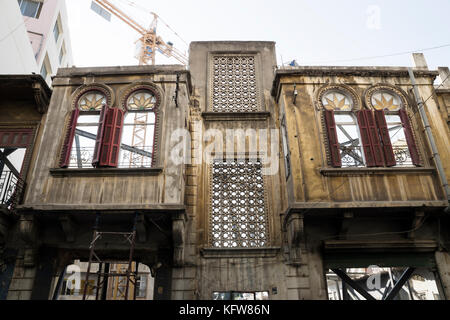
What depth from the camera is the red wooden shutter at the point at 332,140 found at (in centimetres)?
1017

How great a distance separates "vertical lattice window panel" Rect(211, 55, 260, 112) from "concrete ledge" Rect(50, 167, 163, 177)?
4.16 meters

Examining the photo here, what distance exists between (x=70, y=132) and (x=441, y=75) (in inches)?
551

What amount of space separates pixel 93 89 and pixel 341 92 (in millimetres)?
8531

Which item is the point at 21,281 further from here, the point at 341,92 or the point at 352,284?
the point at 341,92

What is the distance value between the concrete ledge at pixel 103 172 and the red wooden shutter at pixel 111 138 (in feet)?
0.70

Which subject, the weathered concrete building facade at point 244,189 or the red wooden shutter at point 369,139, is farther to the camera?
the red wooden shutter at point 369,139

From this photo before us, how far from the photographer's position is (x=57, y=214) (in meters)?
9.38

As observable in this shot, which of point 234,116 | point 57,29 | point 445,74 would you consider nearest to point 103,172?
point 234,116

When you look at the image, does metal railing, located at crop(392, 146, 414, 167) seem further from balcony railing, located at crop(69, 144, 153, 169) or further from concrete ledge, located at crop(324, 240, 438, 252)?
balcony railing, located at crop(69, 144, 153, 169)

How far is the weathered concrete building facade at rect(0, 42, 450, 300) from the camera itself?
9547 millimetres

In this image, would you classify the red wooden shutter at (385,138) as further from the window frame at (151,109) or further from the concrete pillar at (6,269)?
the concrete pillar at (6,269)

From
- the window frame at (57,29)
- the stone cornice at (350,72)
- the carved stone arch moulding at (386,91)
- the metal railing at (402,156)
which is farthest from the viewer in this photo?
the window frame at (57,29)

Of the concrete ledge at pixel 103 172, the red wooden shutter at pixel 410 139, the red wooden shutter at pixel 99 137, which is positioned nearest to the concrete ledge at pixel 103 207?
the concrete ledge at pixel 103 172

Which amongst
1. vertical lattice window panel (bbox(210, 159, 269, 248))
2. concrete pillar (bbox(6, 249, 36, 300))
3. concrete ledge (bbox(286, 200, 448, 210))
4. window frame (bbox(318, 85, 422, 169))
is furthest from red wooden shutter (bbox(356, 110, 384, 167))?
concrete pillar (bbox(6, 249, 36, 300))
